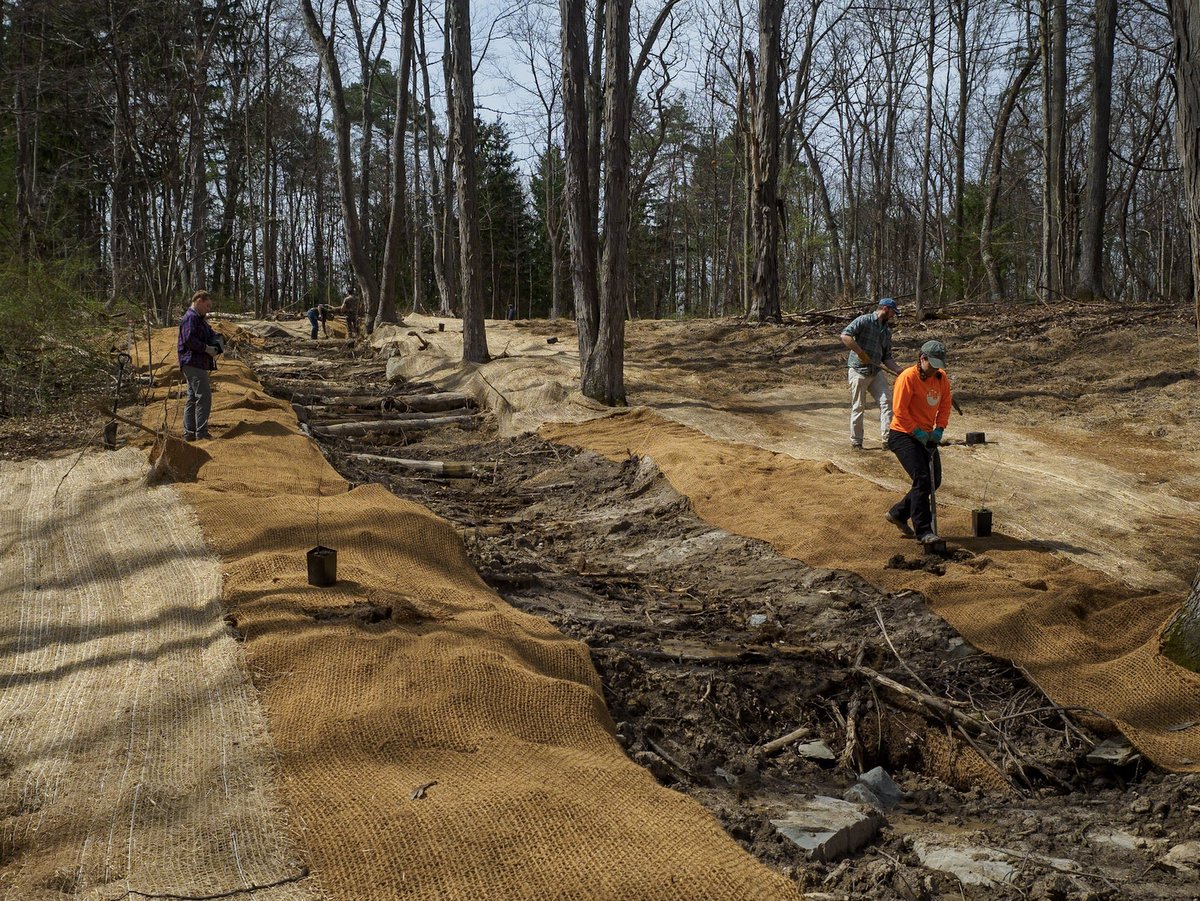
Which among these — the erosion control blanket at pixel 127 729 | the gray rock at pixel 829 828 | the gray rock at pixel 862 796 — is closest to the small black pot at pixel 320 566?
the erosion control blanket at pixel 127 729

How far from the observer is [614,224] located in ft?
42.2

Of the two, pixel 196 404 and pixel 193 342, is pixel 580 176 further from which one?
pixel 196 404

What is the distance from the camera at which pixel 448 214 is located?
25.5m

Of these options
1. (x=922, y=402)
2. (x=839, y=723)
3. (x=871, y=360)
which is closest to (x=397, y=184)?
(x=871, y=360)

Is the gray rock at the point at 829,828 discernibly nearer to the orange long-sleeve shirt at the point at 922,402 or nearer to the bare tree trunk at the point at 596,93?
the orange long-sleeve shirt at the point at 922,402

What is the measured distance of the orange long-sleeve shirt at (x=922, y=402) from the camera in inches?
275

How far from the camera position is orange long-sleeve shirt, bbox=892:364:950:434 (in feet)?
22.9

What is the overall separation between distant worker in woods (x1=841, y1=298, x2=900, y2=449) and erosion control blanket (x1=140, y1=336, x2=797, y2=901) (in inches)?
215

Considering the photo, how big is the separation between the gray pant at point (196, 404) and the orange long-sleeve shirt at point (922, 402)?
6690 mm

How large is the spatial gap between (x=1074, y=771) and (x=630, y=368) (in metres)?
11.9

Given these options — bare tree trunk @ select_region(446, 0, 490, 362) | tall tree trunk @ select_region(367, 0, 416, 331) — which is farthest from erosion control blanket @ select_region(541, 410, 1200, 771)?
tall tree trunk @ select_region(367, 0, 416, 331)

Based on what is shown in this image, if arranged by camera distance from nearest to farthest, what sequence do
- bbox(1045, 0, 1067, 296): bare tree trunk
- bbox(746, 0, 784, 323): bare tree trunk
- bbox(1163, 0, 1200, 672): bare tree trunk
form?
1. bbox(1163, 0, 1200, 672): bare tree trunk
2. bbox(746, 0, 784, 323): bare tree trunk
3. bbox(1045, 0, 1067, 296): bare tree trunk

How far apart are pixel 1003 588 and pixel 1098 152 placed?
16141 millimetres

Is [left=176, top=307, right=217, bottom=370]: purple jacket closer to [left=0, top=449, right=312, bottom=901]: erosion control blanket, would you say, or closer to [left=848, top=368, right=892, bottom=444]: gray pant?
[left=0, top=449, right=312, bottom=901]: erosion control blanket
